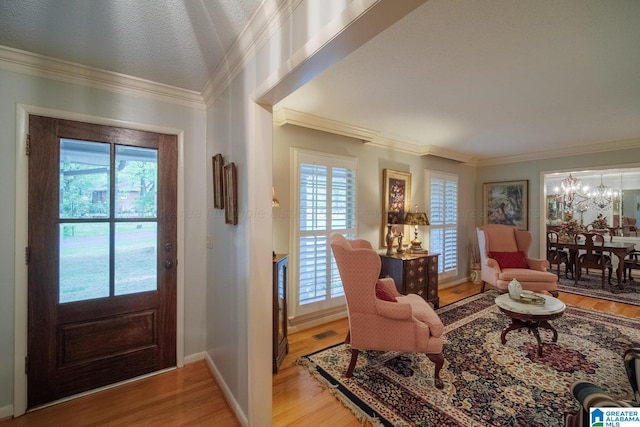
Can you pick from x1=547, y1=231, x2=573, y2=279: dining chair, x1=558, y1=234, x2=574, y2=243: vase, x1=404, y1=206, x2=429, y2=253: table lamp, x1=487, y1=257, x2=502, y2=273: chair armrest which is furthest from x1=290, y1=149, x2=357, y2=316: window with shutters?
x1=558, y1=234, x2=574, y2=243: vase

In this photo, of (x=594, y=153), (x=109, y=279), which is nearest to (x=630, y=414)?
(x=109, y=279)

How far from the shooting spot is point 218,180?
214cm

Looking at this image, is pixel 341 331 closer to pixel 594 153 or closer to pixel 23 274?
pixel 23 274

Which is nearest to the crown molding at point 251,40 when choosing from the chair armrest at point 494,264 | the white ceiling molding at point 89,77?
the white ceiling molding at point 89,77

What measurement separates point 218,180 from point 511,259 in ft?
14.8

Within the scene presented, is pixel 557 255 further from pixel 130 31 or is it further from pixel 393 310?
pixel 130 31

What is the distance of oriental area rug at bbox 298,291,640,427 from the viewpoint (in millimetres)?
1809

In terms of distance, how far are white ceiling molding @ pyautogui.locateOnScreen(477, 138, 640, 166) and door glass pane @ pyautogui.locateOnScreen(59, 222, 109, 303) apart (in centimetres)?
632

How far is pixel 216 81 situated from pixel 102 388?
2.62 metres

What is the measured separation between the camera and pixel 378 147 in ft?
13.0

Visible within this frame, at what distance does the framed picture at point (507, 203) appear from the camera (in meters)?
5.04

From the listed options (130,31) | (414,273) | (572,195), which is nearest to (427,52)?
(130,31)

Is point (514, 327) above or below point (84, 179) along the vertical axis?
below

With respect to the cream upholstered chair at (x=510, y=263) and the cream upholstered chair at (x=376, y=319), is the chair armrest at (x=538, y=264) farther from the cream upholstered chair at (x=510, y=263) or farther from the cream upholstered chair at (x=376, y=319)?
the cream upholstered chair at (x=376, y=319)
